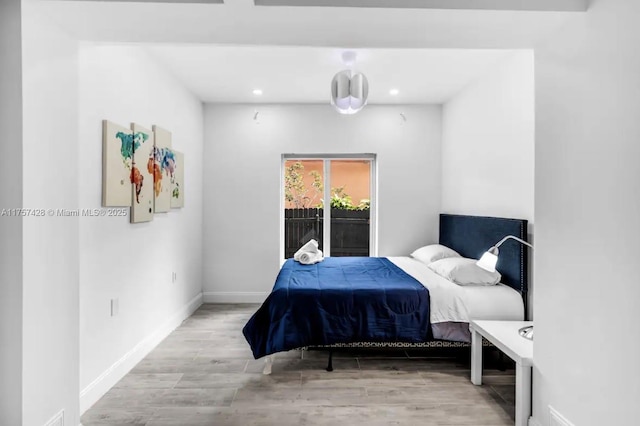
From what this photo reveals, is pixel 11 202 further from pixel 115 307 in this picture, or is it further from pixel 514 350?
pixel 514 350

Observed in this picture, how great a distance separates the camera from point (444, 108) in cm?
475

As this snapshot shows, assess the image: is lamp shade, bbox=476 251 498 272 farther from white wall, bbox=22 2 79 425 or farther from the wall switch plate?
white wall, bbox=22 2 79 425

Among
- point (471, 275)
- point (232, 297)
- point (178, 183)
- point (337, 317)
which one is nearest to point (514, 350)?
point (471, 275)

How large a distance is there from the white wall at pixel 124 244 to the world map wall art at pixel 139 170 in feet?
0.22

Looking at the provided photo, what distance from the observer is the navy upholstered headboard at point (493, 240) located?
2.86 metres

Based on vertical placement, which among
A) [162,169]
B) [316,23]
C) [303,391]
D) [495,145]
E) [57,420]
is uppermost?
[316,23]

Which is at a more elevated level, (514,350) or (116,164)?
(116,164)

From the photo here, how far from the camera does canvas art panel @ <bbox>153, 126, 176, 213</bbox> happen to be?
3248 millimetres

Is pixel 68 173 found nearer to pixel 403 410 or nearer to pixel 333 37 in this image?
pixel 333 37

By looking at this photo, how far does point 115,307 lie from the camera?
102 inches

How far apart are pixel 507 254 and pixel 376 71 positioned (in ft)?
7.03

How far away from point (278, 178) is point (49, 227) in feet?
10.8

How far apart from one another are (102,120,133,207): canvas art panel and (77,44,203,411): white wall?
0.13 ft

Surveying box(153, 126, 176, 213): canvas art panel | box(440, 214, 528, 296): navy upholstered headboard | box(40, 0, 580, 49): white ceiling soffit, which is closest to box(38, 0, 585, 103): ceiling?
box(40, 0, 580, 49): white ceiling soffit
